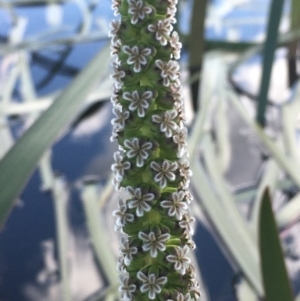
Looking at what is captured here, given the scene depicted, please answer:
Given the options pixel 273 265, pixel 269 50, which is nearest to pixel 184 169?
pixel 273 265

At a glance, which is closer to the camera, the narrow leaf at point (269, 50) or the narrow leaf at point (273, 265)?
the narrow leaf at point (273, 265)

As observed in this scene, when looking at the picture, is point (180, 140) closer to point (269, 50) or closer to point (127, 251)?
point (127, 251)

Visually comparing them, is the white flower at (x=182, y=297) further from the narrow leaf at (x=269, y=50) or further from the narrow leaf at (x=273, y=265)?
the narrow leaf at (x=269, y=50)

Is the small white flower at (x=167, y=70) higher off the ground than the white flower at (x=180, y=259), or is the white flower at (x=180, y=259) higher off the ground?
the small white flower at (x=167, y=70)

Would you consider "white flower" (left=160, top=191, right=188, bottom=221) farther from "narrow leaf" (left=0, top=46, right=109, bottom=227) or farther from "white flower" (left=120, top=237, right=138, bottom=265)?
"narrow leaf" (left=0, top=46, right=109, bottom=227)

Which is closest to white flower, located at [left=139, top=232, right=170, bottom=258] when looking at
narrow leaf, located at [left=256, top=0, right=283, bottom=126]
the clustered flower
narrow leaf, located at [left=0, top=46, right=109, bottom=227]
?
the clustered flower

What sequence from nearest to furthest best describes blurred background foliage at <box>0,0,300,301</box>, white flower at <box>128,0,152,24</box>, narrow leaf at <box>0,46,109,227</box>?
white flower at <box>128,0,152,24</box> < narrow leaf at <box>0,46,109,227</box> < blurred background foliage at <box>0,0,300,301</box>

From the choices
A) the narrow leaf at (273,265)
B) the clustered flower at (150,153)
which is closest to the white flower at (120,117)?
the clustered flower at (150,153)

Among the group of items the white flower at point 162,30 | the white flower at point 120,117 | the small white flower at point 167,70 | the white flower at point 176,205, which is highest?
the white flower at point 162,30
